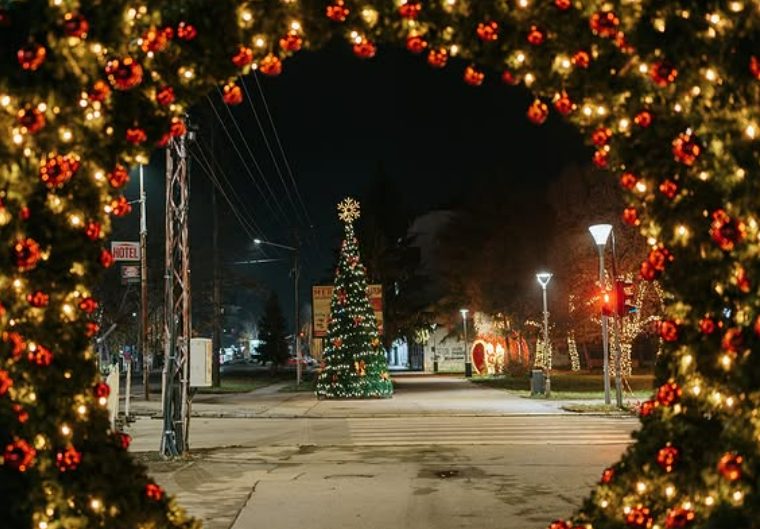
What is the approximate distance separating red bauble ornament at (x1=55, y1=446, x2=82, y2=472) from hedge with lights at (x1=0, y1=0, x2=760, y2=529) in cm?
1

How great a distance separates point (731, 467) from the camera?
179 inches

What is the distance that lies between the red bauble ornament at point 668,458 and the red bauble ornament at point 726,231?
1.11m

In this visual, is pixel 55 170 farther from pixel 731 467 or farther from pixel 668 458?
pixel 731 467

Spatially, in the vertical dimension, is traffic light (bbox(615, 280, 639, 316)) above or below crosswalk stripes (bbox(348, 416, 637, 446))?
above

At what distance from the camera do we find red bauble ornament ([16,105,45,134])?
4.79 metres

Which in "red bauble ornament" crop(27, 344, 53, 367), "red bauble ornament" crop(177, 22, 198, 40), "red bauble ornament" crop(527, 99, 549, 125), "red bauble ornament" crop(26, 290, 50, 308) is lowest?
"red bauble ornament" crop(27, 344, 53, 367)

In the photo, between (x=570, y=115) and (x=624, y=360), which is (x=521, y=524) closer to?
(x=570, y=115)

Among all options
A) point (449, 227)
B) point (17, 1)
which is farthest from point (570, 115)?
point (449, 227)

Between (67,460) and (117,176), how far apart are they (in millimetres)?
1603

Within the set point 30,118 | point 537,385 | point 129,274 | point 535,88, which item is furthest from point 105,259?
point 537,385

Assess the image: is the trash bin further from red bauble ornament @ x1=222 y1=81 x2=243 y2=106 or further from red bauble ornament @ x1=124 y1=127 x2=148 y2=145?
red bauble ornament @ x1=124 y1=127 x2=148 y2=145

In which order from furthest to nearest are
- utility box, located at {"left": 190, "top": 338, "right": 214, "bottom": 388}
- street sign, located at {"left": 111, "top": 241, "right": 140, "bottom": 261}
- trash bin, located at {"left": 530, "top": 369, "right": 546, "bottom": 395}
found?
trash bin, located at {"left": 530, "top": 369, "right": 546, "bottom": 395}, street sign, located at {"left": 111, "top": 241, "right": 140, "bottom": 261}, utility box, located at {"left": 190, "top": 338, "right": 214, "bottom": 388}

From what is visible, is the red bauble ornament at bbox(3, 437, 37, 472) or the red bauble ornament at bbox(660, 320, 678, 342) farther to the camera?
the red bauble ornament at bbox(660, 320, 678, 342)

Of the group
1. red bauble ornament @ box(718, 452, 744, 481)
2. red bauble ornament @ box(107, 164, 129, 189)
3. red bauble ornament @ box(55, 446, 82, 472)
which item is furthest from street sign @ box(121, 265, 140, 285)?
red bauble ornament @ box(718, 452, 744, 481)
